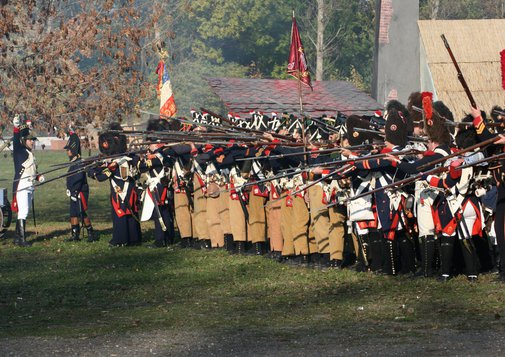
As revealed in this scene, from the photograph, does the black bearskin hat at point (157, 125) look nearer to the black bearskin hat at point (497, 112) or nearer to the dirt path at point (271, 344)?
the black bearskin hat at point (497, 112)

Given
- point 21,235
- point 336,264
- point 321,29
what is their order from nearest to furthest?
point 336,264 → point 21,235 → point 321,29

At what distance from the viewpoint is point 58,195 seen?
123 feet

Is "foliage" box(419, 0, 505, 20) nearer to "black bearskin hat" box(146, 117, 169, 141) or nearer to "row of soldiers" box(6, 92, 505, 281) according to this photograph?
"black bearskin hat" box(146, 117, 169, 141)

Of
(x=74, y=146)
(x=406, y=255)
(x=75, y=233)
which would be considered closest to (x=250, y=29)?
(x=74, y=146)

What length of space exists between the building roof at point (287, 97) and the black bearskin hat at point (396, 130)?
9.20 m

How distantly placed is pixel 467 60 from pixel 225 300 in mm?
13652

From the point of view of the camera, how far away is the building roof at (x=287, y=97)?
24297mm

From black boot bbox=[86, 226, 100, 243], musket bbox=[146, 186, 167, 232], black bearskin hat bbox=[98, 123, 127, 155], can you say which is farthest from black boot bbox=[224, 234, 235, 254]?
black boot bbox=[86, 226, 100, 243]

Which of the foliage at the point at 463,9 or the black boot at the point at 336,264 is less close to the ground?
the foliage at the point at 463,9

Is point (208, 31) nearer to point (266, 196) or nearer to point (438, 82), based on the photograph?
point (438, 82)

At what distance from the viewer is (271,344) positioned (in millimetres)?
10781

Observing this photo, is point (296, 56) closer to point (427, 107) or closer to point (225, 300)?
point (427, 107)

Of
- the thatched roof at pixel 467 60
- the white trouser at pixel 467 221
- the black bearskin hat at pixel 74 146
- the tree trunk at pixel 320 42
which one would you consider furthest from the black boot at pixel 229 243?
the tree trunk at pixel 320 42

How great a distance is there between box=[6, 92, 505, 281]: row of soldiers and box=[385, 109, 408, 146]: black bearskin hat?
0.06 ft
